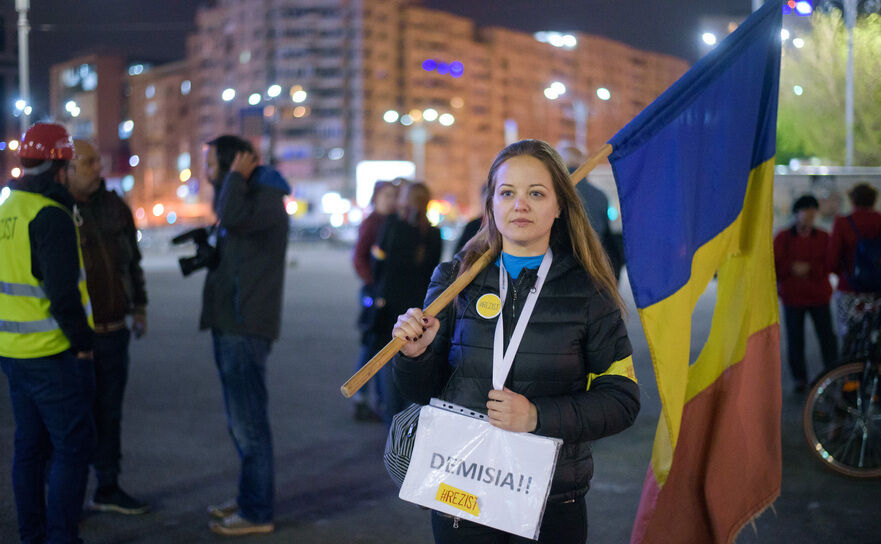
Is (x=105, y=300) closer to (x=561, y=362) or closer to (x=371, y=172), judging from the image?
(x=561, y=362)

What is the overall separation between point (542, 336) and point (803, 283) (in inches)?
282

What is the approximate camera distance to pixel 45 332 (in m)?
4.42

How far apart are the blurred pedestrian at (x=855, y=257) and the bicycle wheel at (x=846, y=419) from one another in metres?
1.27

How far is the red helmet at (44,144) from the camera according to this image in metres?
4.49

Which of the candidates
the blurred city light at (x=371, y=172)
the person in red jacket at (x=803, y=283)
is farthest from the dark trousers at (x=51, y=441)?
the blurred city light at (x=371, y=172)

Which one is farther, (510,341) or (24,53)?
(24,53)

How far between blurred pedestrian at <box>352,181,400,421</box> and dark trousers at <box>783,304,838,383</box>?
160 inches

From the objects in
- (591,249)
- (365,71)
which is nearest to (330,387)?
(591,249)

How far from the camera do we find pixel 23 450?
4.56m

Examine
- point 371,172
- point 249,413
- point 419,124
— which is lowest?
point 249,413

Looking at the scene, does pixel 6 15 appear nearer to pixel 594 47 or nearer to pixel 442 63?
pixel 442 63

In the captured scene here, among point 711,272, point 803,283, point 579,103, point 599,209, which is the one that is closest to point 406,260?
point 599,209

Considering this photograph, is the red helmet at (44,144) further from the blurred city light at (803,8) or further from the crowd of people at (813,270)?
the blurred city light at (803,8)

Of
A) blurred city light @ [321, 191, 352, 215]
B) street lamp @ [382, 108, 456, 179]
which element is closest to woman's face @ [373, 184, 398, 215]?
street lamp @ [382, 108, 456, 179]
